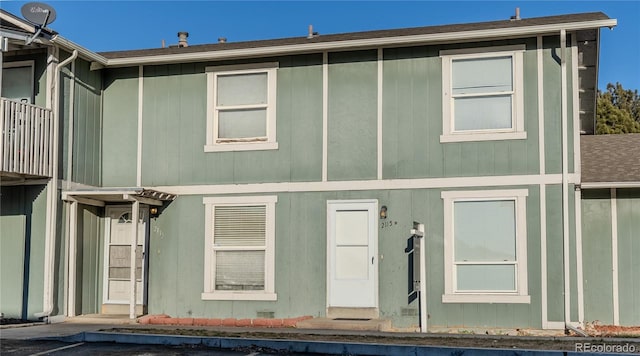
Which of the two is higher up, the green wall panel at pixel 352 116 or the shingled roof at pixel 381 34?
the shingled roof at pixel 381 34

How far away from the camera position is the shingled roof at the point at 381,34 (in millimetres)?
12617

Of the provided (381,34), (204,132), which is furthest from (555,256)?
(204,132)

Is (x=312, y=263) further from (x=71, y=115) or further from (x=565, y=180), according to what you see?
(x=71, y=115)

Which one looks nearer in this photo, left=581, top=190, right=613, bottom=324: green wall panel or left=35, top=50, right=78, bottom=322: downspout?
left=581, top=190, right=613, bottom=324: green wall panel

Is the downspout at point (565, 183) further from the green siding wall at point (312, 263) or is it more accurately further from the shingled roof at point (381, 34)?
the shingled roof at point (381, 34)

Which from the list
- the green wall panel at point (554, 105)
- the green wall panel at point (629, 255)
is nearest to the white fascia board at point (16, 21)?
the green wall panel at point (554, 105)

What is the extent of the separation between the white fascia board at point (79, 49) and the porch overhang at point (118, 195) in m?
2.62

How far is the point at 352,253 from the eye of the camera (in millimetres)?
13297

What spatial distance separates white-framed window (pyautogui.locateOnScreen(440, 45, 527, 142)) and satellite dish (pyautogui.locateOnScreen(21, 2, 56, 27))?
264 inches

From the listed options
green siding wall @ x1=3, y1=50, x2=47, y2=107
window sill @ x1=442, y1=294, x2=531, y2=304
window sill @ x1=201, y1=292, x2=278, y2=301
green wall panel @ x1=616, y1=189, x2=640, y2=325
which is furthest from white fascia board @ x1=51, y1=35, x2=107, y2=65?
green wall panel @ x1=616, y1=189, x2=640, y2=325

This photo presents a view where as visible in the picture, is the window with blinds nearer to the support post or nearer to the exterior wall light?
the support post

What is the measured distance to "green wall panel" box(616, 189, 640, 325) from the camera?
12.8 metres

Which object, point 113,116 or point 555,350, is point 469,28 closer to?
point 555,350

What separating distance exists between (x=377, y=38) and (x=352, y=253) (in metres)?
3.94
